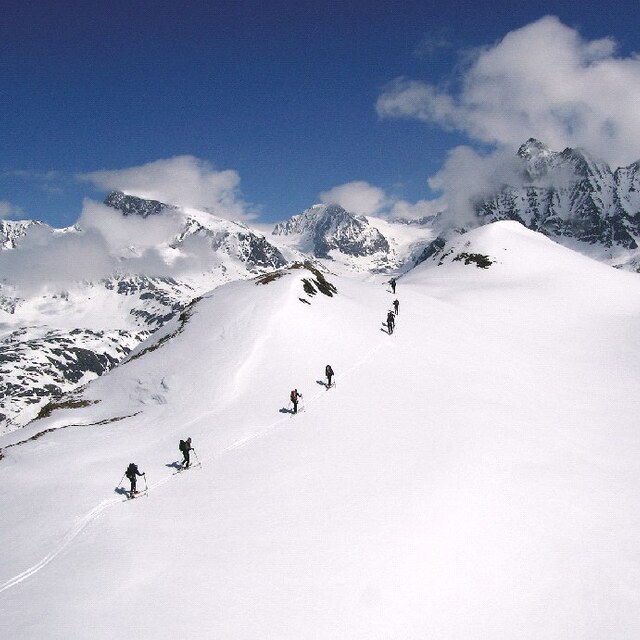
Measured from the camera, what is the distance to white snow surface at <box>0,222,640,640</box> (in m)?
13.2

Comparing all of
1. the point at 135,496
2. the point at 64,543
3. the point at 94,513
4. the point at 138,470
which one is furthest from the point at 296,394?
the point at 64,543

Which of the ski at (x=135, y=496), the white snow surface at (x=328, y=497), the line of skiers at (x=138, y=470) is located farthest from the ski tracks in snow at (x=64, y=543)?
the line of skiers at (x=138, y=470)

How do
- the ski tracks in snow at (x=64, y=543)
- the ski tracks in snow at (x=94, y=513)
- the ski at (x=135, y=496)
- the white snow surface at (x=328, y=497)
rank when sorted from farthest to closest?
the ski at (x=135, y=496) → the ski tracks in snow at (x=94, y=513) → the ski tracks in snow at (x=64, y=543) → the white snow surface at (x=328, y=497)

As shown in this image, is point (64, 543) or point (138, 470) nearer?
point (64, 543)

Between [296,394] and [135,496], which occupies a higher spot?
[296,394]

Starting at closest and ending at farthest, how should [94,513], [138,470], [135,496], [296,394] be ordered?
[94,513] → [135,496] → [138,470] → [296,394]

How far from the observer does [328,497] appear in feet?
59.5

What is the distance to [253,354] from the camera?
114ft

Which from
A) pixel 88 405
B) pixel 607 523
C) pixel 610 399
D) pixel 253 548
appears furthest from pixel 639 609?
pixel 88 405

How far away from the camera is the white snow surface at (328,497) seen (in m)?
13.2

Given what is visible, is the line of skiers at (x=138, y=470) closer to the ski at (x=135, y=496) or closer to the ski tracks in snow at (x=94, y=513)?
the ski at (x=135, y=496)

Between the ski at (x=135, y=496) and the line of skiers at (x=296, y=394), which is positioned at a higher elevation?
the line of skiers at (x=296, y=394)

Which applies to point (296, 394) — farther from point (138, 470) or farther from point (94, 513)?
point (94, 513)

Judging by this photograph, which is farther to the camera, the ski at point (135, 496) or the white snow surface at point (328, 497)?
the ski at point (135, 496)
